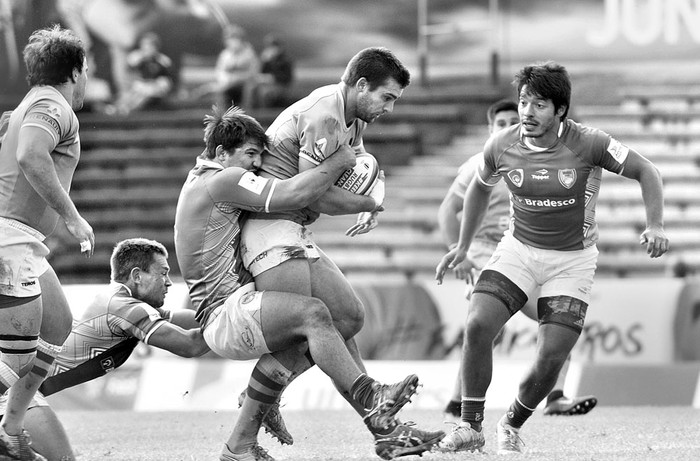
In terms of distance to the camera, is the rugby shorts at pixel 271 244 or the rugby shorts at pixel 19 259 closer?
the rugby shorts at pixel 19 259

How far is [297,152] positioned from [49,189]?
1.21 m

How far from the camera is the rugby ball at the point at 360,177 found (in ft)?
19.5

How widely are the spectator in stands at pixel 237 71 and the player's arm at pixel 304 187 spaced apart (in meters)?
13.1

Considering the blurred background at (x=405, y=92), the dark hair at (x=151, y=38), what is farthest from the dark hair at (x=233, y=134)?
the dark hair at (x=151, y=38)

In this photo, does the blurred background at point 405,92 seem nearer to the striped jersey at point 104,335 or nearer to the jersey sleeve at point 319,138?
the striped jersey at point 104,335

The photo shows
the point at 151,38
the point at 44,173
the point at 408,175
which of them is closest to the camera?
the point at 44,173

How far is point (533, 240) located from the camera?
6.59m

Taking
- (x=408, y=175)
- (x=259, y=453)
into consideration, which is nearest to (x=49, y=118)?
(x=259, y=453)

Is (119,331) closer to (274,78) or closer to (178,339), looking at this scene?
(178,339)

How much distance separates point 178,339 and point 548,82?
7.86 ft

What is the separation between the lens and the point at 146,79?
19.8 m

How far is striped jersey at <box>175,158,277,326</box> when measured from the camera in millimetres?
5742

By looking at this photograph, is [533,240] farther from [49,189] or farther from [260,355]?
[49,189]

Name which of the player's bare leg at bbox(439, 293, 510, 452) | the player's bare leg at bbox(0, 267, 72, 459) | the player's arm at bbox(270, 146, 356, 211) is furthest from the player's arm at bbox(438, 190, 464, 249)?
the player's bare leg at bbox(0, 267, 72, 459)
